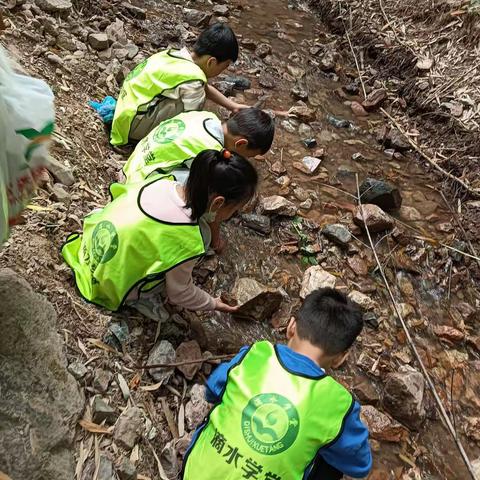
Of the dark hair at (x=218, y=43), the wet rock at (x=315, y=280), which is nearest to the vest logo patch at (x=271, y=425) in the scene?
the wet rock at (x=315, y=280)

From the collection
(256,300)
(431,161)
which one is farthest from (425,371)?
(431,161)

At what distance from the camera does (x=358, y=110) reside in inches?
191

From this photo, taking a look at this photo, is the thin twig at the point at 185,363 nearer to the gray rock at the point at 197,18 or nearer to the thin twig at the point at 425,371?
the thin twig at the point at 425,371

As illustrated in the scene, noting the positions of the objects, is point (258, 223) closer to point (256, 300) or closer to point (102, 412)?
point (256, 300)

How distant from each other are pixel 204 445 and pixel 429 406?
1.46 m

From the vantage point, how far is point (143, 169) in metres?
2.96

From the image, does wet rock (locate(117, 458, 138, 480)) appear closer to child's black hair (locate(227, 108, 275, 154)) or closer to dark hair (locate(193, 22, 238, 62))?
child's black hair (locate(227, 108, 275, 154))

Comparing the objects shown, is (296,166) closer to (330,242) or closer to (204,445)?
(330,242)

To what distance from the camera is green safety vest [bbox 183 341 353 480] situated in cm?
176

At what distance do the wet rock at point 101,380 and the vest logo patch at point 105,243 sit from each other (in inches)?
19.4

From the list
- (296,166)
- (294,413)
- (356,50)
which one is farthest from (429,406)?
(356,50)

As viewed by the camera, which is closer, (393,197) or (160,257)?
(160,257)

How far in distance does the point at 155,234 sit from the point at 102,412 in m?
0.76

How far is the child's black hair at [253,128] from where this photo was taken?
304cm
